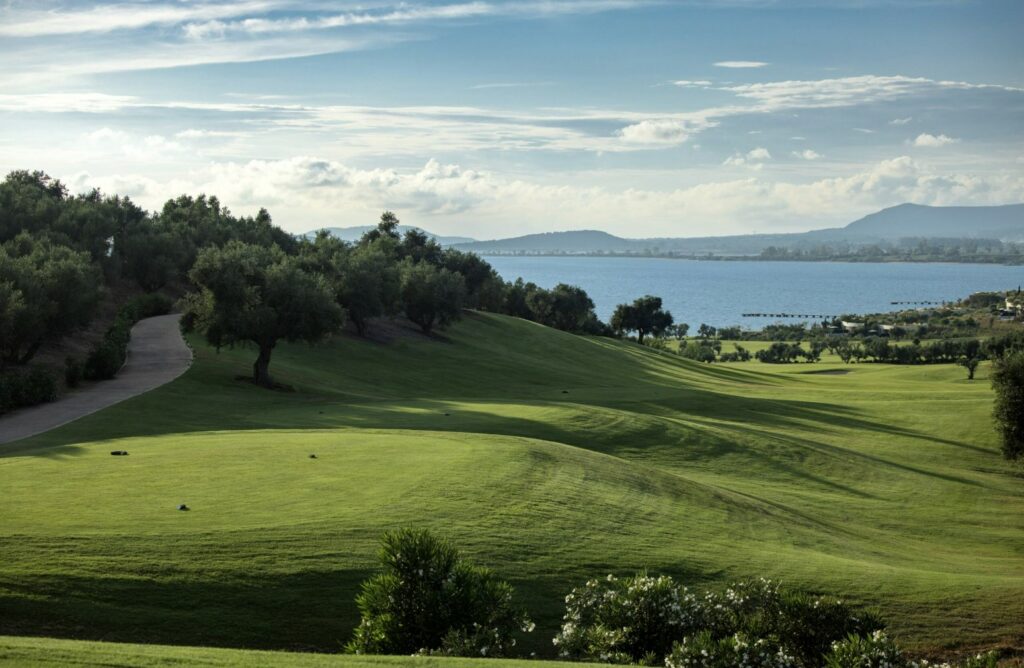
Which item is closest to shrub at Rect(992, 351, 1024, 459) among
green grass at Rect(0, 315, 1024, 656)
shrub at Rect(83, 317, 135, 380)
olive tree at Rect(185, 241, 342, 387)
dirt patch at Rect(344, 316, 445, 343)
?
green grass at Rect(0, 315, 1024, 656)

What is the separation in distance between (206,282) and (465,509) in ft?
122

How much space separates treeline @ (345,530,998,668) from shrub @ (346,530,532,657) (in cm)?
2

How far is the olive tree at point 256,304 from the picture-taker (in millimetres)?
54562

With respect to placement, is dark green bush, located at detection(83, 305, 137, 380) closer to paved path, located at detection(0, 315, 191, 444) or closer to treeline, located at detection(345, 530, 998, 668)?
paved path, located at detection(0, 315, 191, 444)

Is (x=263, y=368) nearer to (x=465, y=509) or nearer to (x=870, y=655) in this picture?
(x=465, y=509)

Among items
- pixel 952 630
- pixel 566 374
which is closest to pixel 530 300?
pixel 566 374

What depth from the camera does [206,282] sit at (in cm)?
5534

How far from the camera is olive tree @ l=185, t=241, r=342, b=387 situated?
179ft

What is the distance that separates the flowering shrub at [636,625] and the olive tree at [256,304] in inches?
1655

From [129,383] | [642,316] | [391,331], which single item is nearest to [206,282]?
[129,383]

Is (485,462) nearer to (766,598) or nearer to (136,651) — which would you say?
(766,598)

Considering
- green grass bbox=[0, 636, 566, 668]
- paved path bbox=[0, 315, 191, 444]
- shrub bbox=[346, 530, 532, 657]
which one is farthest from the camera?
paved path bbox=[0, 315, 191, 444]

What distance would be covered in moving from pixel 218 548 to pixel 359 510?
4.10m

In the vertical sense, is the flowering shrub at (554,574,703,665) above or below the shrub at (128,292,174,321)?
below
